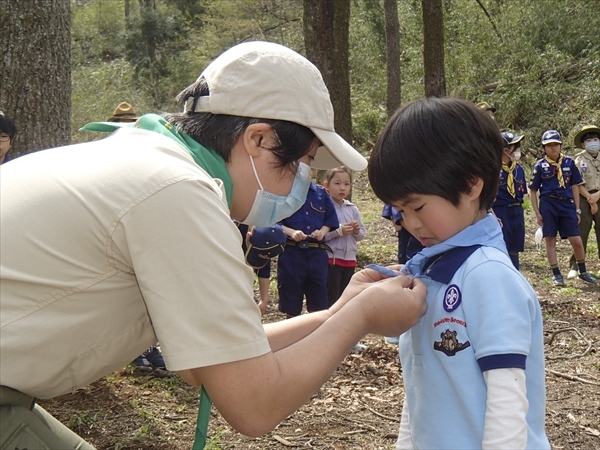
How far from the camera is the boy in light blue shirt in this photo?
6.09ft

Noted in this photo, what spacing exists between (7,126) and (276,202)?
3.04 m

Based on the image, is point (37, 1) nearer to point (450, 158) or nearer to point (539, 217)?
point (450, 158)

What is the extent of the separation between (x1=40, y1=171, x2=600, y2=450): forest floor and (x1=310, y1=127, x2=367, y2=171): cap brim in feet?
7.43

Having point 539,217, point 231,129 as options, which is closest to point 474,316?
point 231,129

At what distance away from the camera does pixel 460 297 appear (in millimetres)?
1994

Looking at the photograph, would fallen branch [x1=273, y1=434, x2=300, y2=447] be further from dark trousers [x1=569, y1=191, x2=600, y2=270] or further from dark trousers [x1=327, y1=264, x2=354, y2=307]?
dark trousers [x1=569, y1=191, x2=600, y2=270]

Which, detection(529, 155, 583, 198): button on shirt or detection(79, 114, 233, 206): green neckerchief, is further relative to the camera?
detection(529, 155, 583, 198): button on shirt

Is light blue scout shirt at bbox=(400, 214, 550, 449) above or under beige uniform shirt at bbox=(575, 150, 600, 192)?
above

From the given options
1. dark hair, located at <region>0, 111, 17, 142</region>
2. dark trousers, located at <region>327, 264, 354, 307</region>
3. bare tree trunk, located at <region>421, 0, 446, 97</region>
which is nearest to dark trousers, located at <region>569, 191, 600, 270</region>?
bare tree trunk, located at <region>421, 0, 446, 97</region>

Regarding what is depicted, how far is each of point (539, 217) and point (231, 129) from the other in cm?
833

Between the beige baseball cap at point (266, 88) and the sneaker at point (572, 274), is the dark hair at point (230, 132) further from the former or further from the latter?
the sneaker at point (572, 274)

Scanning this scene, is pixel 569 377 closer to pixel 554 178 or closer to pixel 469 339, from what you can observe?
pixel 469 339

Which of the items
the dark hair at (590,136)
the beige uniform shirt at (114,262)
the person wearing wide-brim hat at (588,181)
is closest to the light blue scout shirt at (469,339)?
the beige uniform shirt at (114,262)

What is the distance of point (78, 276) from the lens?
1.68 m
